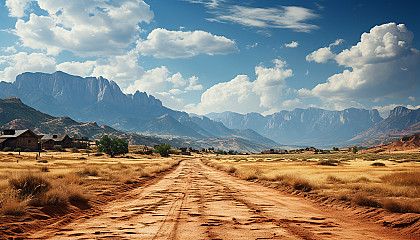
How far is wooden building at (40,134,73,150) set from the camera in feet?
337

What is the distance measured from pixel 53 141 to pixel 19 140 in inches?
668

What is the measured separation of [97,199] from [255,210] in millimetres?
8097

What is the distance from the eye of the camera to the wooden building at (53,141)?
10266cm

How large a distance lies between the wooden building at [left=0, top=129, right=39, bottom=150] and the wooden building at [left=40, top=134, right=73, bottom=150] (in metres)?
8.78

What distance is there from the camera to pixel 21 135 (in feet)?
293

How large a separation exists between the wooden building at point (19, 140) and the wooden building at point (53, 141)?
878 cm

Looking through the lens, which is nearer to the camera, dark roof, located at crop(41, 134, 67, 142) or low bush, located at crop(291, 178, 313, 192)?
low bush, located at crop(291, 178, 313, 192)

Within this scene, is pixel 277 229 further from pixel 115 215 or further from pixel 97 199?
pixel 97 199

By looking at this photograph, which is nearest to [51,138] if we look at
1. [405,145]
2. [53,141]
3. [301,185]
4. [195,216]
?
[53,141]

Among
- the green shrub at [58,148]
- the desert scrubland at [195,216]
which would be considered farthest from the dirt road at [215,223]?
the green shrub at [58,148]

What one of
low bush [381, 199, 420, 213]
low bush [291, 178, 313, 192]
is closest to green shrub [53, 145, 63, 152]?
low bush [291, 178, 313, 192]

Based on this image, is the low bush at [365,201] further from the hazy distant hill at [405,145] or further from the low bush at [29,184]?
the hazy distant hill at [405,145]

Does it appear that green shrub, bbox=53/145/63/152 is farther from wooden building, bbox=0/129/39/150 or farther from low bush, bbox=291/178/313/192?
low bush, bbox=291/178/313/192

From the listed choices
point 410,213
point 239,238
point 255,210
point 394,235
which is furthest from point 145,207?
point 410,213
